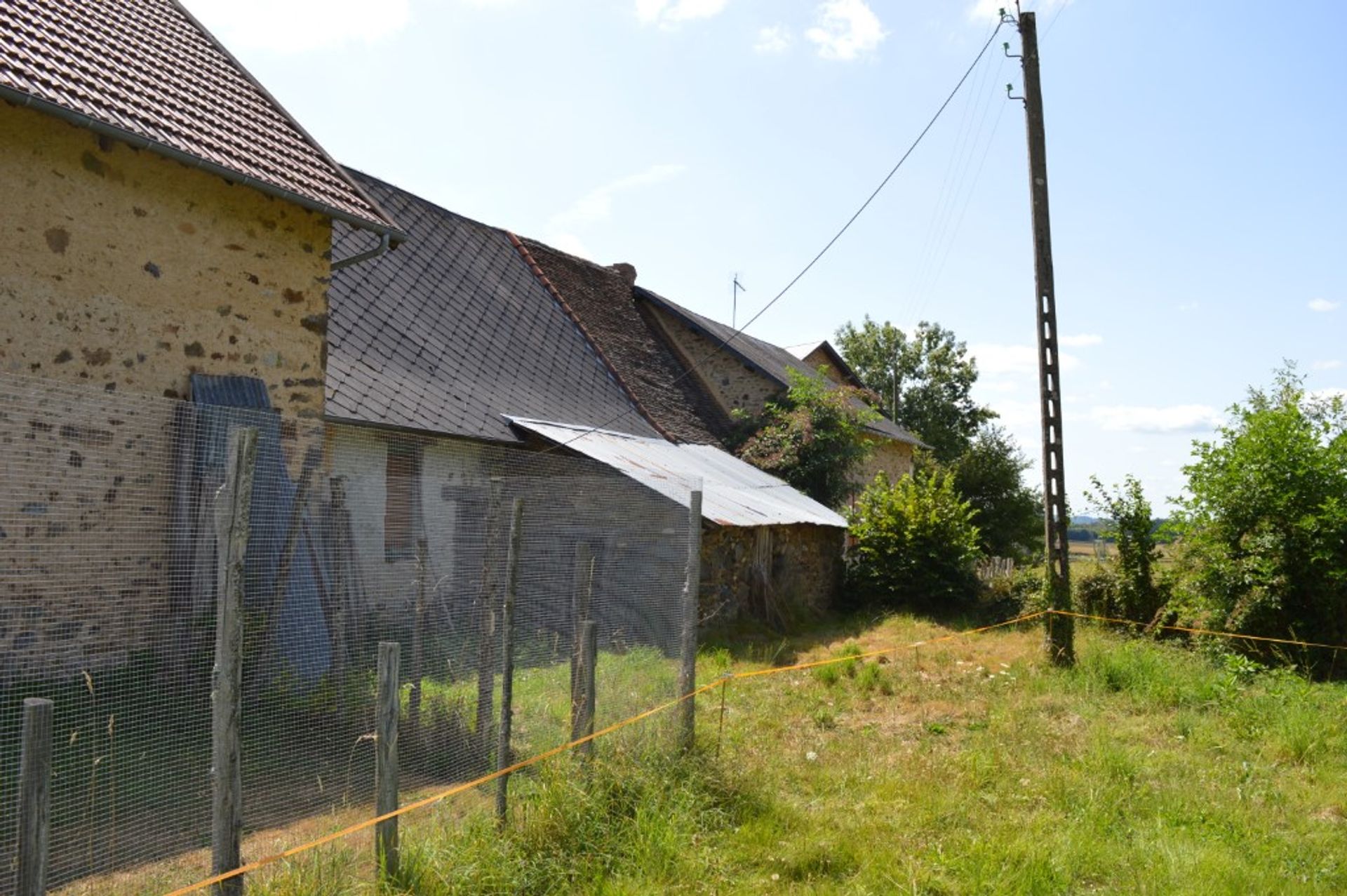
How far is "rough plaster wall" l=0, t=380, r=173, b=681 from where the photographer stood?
4.13m

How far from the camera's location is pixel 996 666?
10.8 metres

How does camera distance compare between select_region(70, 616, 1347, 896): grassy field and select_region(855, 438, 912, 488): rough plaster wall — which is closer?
select_region(70, 616, 1347, 896): grassy field

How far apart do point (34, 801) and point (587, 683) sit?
9.02ft

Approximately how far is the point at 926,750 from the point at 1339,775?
2726mm

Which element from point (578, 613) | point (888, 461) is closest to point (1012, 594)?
point (888, 461)

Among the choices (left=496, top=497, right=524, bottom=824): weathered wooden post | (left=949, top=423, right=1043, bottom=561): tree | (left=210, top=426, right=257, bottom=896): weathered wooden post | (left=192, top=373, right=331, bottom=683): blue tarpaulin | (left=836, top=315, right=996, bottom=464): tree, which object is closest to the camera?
(left=210, top=426, right=257, bottom=896): weathered wooden post

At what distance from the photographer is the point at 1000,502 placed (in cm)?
3119

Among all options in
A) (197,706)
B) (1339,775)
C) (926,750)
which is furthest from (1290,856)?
(197,706)

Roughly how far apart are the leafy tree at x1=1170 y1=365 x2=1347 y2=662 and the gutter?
9463mm

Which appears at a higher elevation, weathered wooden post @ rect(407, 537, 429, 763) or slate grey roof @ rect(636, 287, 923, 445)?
slate grey roof @ rect(636, 287, 923, 445)

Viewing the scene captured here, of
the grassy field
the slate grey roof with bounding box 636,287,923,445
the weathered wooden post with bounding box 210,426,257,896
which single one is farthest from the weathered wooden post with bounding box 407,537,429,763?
the slate grey roof with bounding box 636,287,923,445

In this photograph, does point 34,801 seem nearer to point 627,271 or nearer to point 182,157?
point 182,157

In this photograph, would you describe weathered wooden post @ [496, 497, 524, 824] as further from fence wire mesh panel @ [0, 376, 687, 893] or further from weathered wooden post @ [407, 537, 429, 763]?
weathered wooden post @ [407, 537, 429, 763]

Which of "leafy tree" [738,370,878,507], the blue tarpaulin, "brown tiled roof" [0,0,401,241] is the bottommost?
the blue tarpaulin
